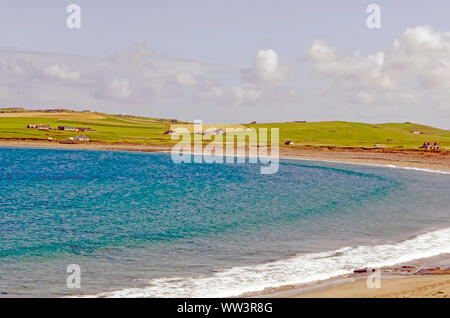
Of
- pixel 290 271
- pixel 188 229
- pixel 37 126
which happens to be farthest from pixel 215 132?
pixel 290 271

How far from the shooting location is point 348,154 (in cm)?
10656

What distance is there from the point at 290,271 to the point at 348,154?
92756mm

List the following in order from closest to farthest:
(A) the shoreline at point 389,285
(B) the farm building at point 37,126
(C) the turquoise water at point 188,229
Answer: (A) the shoreline at point 389,285 < (C) the turquoise water at point 188,229 < (B) the farm building at point 37,126

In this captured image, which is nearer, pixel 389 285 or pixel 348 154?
pixel 389 285

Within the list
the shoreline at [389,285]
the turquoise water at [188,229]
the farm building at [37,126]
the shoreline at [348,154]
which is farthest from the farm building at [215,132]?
the shoreline at [389,285]

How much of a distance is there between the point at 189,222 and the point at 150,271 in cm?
1055

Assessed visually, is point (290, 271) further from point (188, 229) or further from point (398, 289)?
point (188, 229)

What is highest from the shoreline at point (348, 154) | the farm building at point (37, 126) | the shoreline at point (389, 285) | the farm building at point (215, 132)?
the farm building at point (37, 126)

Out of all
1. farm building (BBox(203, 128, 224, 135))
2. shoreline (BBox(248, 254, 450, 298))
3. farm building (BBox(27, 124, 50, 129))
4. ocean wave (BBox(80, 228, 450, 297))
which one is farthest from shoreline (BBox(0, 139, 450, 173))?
shoreline (BBox(248, 254, 450, 298))

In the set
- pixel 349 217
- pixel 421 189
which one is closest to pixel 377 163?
pixel 421 189

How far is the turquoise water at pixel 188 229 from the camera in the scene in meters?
17.2

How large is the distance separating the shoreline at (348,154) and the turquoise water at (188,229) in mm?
37659

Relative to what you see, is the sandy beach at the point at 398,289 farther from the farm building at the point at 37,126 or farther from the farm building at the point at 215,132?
the farm building at the point at 37,126

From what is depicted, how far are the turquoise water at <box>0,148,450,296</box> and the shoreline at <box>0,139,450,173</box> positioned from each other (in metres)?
37.7
